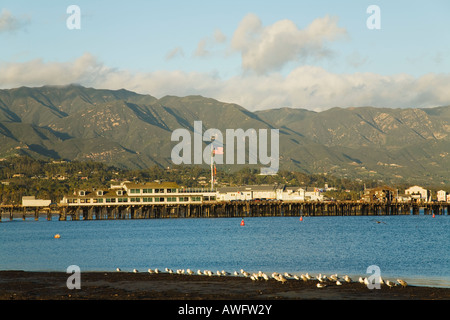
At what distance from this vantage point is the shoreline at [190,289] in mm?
32531

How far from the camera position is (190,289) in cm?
3588

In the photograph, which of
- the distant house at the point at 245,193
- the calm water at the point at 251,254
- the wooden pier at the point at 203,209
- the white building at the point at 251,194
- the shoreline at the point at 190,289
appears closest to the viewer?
the shoreline at the point at 190,289

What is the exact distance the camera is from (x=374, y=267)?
50938 millimetres

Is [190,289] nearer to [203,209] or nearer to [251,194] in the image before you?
[203,209]

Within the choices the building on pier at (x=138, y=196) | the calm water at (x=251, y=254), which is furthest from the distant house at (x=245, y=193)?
the calm water at (x=251, y=254)

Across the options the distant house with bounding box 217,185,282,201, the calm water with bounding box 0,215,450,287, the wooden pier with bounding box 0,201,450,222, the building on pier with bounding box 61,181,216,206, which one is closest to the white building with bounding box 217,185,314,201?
the distant house with bounding box 217,185,282,201

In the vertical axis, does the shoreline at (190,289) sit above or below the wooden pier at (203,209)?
above

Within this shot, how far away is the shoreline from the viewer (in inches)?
1281

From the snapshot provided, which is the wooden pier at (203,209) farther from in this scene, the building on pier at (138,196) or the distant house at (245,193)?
the distant house at (245,193)

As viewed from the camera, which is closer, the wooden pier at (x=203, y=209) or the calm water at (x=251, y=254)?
the calm water at (x=251, y=254)

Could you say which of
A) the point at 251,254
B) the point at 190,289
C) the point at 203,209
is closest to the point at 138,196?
the point at 203,209

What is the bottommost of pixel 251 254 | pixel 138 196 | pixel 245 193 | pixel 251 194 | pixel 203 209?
pixel 203 209

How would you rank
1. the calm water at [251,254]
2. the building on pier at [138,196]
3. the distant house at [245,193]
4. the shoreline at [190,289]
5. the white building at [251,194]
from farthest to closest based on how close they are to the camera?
1. the white building at [251,194]
2. the distant house at [245,193]
3. the building on pier at [138,196]
4. the calm water at [251,254]
5. the shoreline at [190,289]
